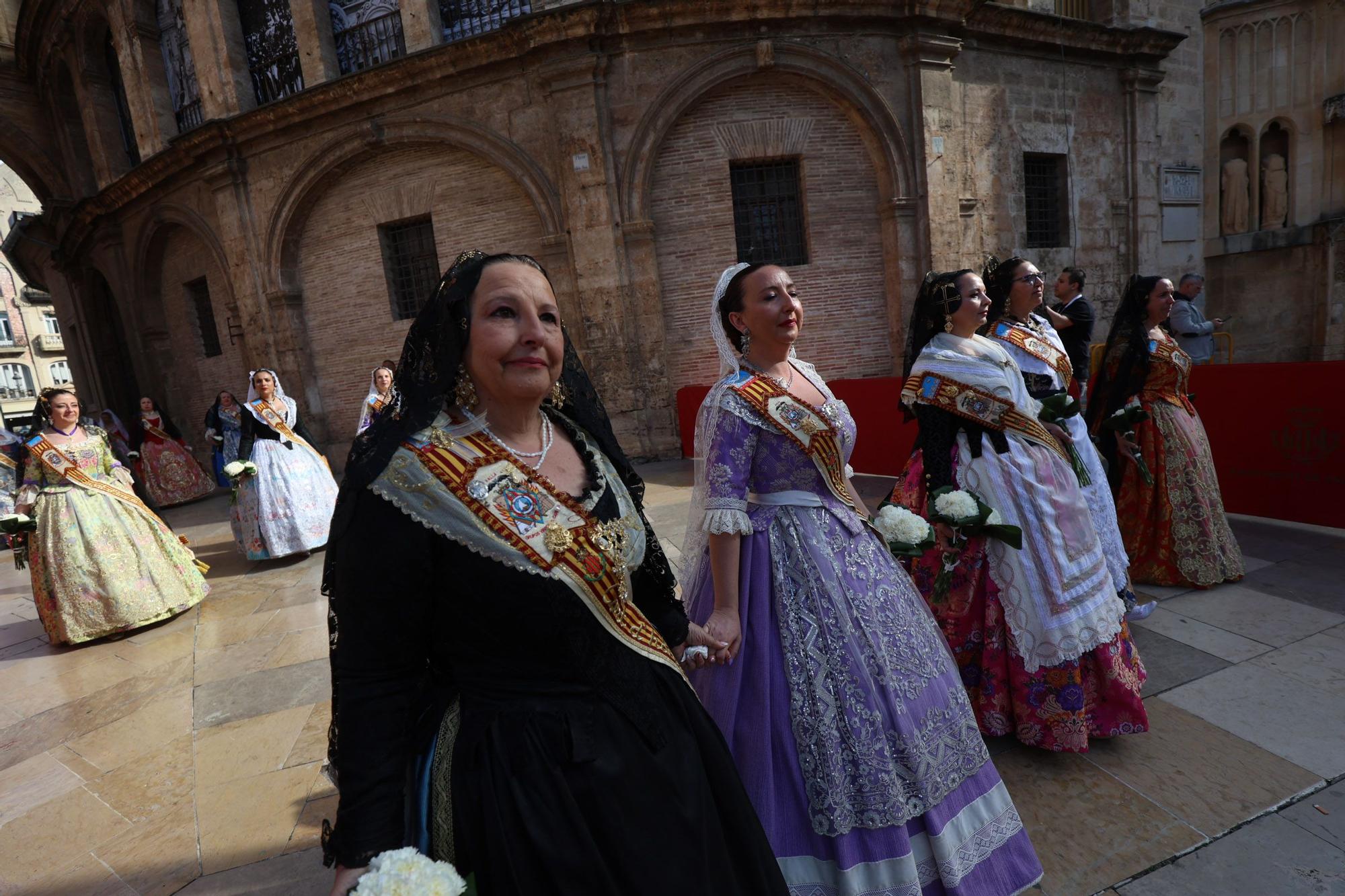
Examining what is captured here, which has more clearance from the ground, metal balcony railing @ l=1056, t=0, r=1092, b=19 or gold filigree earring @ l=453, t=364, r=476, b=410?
metal balcony railing @ l=1056, t=0, r=1092, b=19

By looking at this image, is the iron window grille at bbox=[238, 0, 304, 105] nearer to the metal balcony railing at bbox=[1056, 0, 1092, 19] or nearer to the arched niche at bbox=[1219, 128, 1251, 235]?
the metal balcony railing at bbox=[1056, 0, 1092, 19]

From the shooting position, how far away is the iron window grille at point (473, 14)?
33.5ft

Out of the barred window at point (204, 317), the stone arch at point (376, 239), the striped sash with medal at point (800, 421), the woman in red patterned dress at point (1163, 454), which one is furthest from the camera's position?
the barred window at point (204, 317)

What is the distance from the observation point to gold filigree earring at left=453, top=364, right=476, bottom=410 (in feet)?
4.47

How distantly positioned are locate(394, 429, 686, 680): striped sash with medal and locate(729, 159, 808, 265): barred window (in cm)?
951

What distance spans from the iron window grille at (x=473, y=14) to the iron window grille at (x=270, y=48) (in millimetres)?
2810

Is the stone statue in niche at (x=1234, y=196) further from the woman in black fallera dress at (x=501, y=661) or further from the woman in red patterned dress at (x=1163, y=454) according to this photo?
the woman in black fallera dress at (x=501, y=661)

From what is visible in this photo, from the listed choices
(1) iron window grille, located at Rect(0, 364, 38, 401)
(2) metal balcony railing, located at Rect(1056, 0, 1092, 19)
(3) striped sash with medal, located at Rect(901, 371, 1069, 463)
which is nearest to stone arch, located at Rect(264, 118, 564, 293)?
(3) striped sash with medal, located at Rect(901, 371, 1069, 463)

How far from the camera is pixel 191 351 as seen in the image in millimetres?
14281

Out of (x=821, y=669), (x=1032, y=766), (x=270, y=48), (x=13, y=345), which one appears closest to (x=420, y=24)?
(x=270, y=48)

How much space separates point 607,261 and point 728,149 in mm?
2556

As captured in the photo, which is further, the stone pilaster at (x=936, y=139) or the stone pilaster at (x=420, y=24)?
the stone pilaster at (x=420, y=24)

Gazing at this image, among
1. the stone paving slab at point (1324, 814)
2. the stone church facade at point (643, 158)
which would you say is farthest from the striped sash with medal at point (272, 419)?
the stone paving slab at point (1324, 814)

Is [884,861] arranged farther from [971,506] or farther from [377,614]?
[377,614]
